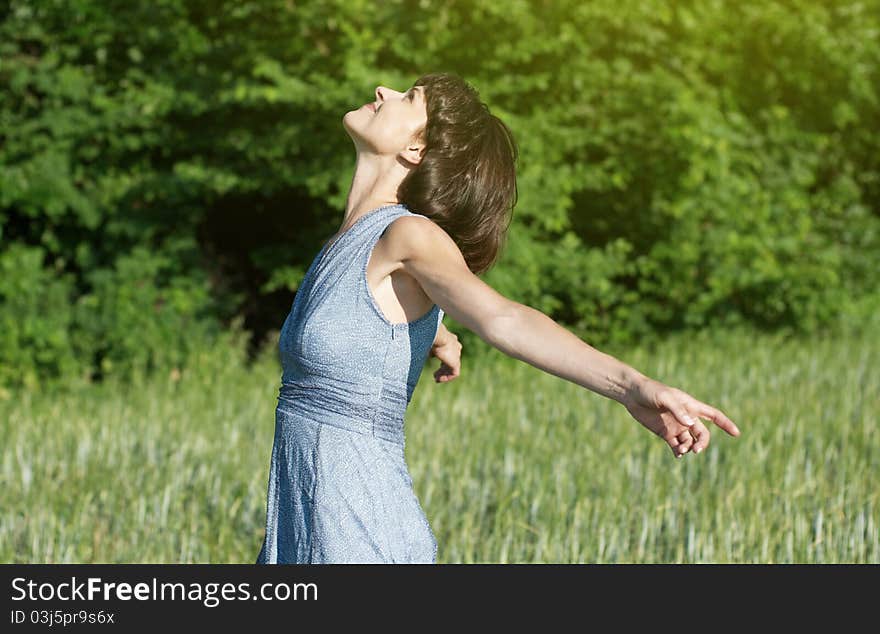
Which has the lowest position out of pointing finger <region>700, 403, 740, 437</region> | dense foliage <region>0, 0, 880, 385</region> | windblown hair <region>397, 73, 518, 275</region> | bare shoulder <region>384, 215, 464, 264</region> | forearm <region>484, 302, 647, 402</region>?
pointing finger <region>700, 403, 740, 437</region>

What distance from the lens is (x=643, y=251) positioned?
11406 millimetres

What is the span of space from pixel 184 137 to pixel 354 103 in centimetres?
191

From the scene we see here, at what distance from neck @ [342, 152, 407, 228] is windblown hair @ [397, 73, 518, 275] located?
22mm

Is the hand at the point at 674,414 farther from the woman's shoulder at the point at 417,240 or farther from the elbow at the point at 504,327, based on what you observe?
the woman's shoulder at the point at 417,240

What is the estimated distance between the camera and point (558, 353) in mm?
1916

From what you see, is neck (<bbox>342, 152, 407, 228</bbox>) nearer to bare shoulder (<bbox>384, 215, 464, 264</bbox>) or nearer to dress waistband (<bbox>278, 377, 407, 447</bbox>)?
bare shoulder (<bbox>384, 215, 464, 264</bbox>)

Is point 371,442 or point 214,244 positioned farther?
point 214,244

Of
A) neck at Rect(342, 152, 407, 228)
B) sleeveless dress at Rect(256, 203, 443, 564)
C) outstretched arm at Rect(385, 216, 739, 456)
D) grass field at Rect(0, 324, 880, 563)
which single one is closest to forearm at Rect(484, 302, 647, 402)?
outstretched arm at Rect(385, 216, 739, 456)

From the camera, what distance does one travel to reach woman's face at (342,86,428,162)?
233cm

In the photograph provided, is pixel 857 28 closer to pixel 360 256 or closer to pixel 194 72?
Answer: pixel 194 72

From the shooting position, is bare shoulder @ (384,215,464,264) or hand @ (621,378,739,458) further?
bare shoulder @ (384,215,464,264)

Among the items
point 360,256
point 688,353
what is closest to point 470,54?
point 688,353

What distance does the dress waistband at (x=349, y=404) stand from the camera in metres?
2.20

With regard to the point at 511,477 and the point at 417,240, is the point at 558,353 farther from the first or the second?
the point at 511,477
